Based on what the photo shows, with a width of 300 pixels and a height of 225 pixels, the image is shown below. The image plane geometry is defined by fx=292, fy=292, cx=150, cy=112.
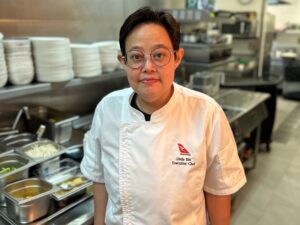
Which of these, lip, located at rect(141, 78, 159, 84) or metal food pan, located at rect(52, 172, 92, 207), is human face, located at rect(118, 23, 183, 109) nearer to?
lip, located at rect(141, 78, 159, 84)

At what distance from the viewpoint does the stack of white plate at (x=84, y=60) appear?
164 cm

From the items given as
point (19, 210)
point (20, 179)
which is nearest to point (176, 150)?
point (19, 210)

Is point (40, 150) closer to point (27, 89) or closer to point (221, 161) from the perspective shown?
point (27, 89)

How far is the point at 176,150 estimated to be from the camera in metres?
0.94

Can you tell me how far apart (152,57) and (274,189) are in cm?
256

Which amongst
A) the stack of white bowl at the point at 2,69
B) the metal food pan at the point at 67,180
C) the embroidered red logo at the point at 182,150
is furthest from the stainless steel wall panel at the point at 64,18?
the embroidered red logo at the point at 182,150

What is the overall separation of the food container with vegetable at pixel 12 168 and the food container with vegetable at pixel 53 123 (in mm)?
308

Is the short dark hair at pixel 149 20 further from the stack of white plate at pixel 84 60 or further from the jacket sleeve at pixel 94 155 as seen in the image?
the stack of white plate at pixel 84 60

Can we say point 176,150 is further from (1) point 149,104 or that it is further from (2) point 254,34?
(2) point 254,34

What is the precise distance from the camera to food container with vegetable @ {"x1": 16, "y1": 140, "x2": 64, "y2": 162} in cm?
140

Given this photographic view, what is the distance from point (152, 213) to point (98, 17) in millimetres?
1673

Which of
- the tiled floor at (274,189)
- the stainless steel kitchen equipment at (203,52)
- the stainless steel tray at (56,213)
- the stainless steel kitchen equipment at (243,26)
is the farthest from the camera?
the stainless steel kitchen equipment at (243,26)

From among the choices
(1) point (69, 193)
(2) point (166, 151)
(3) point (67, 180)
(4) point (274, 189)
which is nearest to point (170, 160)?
(2) point (166, 151)

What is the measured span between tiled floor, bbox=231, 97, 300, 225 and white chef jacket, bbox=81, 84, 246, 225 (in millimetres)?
1633
